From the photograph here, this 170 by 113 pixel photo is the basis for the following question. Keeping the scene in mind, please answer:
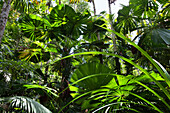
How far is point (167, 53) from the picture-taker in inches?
95.4

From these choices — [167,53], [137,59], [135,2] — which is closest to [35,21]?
[135,2]

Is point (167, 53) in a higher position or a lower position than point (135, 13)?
lower

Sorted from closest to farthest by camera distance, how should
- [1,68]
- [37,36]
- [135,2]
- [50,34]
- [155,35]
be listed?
[1,68] → [155,35] → [135,2] → [50,34] → [37,36]

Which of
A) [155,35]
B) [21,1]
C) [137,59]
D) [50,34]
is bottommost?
[137,59]

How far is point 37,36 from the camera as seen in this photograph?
135 inches

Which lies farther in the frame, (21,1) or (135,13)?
(135,13)

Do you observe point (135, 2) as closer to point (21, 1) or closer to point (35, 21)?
point (21, 1)

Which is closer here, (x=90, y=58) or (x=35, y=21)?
(x=35, y=21)

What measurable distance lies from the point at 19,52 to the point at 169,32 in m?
2.90

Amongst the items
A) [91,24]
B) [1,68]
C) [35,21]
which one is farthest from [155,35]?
[35,21]

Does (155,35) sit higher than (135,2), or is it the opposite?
(135,2)

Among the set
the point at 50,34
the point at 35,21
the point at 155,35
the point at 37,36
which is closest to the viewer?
the point at 155,35

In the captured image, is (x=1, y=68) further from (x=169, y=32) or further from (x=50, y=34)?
(x=169, y=32)

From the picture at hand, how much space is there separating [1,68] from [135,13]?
2.54 meters
